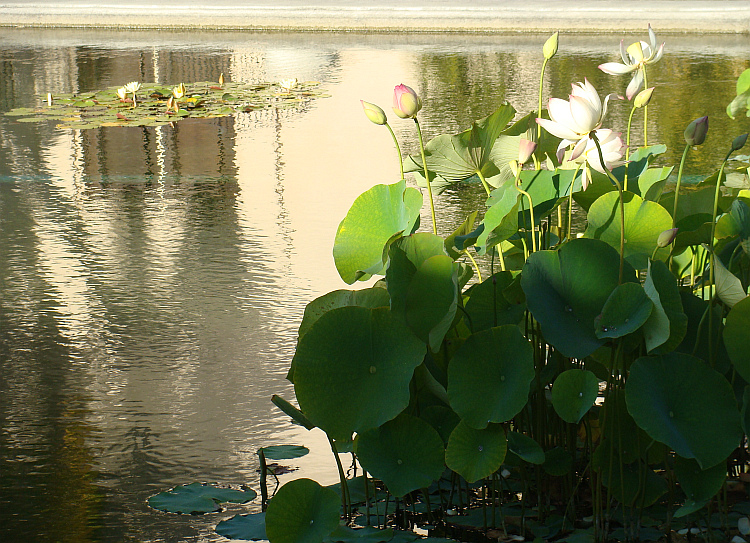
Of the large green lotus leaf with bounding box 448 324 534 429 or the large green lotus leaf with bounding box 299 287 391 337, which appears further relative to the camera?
the large green lotus leaf with bounding box 299 287 391 337

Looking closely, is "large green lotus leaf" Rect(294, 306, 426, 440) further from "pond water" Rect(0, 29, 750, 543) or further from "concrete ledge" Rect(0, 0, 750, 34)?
"concrete ledge" Rect(0, 0, 750, 34)

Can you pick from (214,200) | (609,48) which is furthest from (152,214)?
(609,48)

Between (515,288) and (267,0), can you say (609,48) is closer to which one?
(267,0)

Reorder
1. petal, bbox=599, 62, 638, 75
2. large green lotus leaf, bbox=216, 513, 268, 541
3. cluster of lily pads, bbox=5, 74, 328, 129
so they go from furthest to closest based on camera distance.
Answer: cluster of lily pads, bbox=5, 74, 328, 129 < petal, bbox=599, 62, 638, 75 < large green lotus leaf, bbox=216, 513, 268, 541

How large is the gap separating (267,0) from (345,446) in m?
12.8

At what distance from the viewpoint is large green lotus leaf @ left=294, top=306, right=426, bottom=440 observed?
170cm

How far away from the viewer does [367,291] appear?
6.36ft

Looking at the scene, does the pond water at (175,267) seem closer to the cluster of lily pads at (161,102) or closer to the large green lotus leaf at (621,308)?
the cluster of lily pads at (161,102)

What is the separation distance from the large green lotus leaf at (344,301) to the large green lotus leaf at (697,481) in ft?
2.09

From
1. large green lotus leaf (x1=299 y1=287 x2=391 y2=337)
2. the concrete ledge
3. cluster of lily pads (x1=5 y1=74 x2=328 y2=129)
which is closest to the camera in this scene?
large green lotus leaf (x1=299 y1=287 x2=391 y2=337)

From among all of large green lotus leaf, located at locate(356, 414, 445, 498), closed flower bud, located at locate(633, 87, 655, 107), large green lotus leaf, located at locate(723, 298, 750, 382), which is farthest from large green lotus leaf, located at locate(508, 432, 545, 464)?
closed flower bud, located at locate(633, 87, 655, 107)

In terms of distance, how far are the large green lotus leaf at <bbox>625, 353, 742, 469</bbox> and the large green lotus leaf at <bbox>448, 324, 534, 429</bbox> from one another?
188 millimetres

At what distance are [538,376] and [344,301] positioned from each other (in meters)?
0.42

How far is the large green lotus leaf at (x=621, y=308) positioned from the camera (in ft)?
5.31
